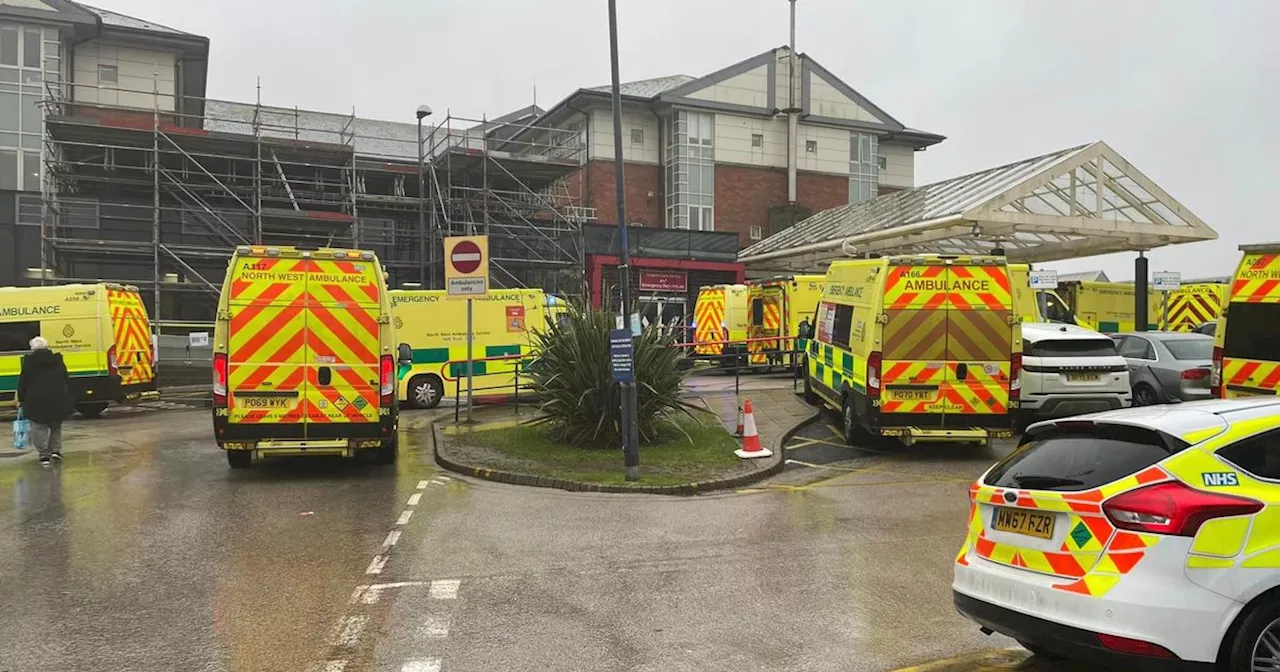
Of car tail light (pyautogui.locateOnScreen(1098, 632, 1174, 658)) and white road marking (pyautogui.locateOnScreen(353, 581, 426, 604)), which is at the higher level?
car tail light (pyautogui.locateOnScreen(1098, 632, 1174, 658))

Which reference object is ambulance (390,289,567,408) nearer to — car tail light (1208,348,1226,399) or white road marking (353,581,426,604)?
car tail light (1208,348,1226,399)

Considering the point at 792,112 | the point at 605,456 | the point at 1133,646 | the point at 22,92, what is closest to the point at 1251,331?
the point at 605,456

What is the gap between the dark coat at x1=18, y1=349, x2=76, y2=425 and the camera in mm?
11797

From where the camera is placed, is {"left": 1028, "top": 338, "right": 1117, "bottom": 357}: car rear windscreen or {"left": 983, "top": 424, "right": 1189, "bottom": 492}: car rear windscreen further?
{"left": 1028, "top": 338, "right": 1117, "bottom": 357}: car rear windscreen

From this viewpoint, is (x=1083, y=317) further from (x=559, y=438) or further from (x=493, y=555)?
(x=493, y=555)

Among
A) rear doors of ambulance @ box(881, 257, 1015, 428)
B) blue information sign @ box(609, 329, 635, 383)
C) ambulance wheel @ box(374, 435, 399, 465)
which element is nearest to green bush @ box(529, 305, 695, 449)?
blue information sign @ box(609, 329, 635, 383)

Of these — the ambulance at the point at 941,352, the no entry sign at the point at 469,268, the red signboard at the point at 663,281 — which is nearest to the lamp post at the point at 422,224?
the red signboard at the point at 663,281

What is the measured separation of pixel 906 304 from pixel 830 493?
3.14 meters

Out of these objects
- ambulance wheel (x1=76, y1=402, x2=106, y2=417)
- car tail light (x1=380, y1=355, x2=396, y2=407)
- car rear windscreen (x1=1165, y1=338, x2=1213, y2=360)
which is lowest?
ambulance wheel (x1=76, y1=402, x2=106, y2=417)

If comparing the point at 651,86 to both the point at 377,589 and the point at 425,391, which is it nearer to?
the point at 425,391

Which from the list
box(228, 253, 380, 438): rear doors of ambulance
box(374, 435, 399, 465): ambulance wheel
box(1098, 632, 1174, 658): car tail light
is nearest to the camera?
box(1098, 632, 1174, 658): car tail light

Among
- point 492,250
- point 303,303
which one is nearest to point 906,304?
point 303,303

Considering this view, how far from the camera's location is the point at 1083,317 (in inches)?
1065

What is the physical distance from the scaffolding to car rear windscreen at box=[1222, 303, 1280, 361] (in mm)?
16541
